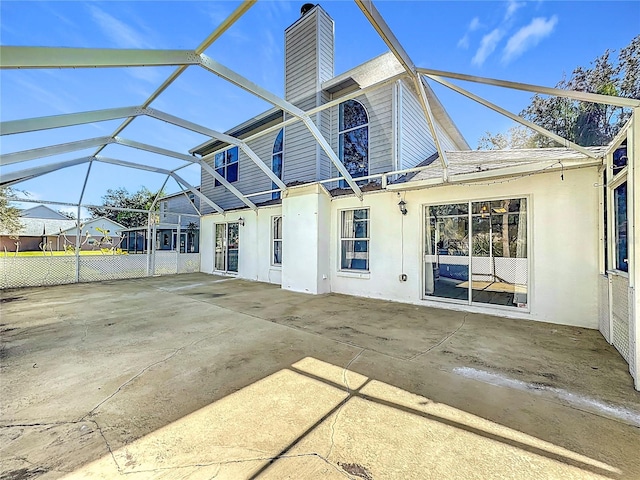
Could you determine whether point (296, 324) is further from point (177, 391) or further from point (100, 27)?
point (100, 27)

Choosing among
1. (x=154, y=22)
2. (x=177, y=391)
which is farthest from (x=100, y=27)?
(x=177, y=391)

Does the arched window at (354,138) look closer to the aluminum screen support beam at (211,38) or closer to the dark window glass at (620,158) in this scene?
the dark window glass at (620,158)

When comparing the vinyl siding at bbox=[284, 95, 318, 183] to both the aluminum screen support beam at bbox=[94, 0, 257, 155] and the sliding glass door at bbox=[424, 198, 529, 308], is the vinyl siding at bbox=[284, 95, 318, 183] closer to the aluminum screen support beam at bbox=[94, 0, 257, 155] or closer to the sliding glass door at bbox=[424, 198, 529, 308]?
the sliding glass door at bbox=[424, 198, 529, 308]

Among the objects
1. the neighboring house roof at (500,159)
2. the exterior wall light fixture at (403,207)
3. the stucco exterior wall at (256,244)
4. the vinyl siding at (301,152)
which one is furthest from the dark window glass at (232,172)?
the exterior wall light fixture at (403,207)

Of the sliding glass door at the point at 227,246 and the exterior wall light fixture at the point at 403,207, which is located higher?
the exterior wall light fixture at the point at 403,207

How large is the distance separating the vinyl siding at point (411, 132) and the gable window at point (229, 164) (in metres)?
7.04

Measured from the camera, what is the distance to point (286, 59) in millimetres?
9602

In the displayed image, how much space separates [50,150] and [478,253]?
910 centimetres

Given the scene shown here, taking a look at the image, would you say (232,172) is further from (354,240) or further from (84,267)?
(354,240)

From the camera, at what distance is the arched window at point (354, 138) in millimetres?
8023

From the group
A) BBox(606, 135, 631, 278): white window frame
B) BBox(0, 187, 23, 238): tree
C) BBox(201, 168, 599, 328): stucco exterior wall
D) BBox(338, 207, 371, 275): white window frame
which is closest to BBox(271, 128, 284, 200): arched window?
BBox(201, 168, 599, 328): stucco exterior wall

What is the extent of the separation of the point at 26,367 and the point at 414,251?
6.47m

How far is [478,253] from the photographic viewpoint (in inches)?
219

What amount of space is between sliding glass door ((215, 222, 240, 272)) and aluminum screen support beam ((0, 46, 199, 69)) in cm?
790
